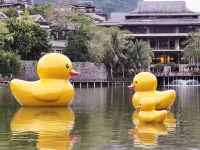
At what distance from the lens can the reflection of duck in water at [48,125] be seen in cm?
1523

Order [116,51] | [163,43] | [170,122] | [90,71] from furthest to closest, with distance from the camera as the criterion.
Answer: [163,43], [90,71], [116,51], [170,122]

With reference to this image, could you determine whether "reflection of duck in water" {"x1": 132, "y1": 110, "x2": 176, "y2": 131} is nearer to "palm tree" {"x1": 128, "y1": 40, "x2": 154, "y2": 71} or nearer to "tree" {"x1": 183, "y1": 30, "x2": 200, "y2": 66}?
"palm tree" {"x1": 128, "y1": 40, "x2": 154, "y2": 71}

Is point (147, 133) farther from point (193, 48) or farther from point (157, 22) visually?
point (157, 22)

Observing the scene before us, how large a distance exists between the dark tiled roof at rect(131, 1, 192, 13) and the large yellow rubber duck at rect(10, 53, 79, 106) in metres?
69.5

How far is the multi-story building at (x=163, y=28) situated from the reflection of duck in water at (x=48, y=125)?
6493 centimetres

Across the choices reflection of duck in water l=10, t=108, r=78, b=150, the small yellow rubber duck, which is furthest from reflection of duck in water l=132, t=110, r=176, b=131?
reflection of duck in water l=10, t=108, r=78, b=150

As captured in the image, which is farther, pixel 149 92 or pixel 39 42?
pixel 39 42

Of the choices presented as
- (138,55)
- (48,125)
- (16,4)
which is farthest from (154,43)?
(48,125)

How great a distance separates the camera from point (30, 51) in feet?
219

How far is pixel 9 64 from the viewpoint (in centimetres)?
5706

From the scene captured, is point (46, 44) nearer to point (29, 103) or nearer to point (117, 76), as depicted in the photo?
point (117, 76)

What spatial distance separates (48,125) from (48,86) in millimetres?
7075

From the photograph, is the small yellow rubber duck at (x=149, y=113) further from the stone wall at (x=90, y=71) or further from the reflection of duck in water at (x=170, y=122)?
the stone wall at (x=90, y=71)

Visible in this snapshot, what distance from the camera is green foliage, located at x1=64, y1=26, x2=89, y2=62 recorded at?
68.8 meters
